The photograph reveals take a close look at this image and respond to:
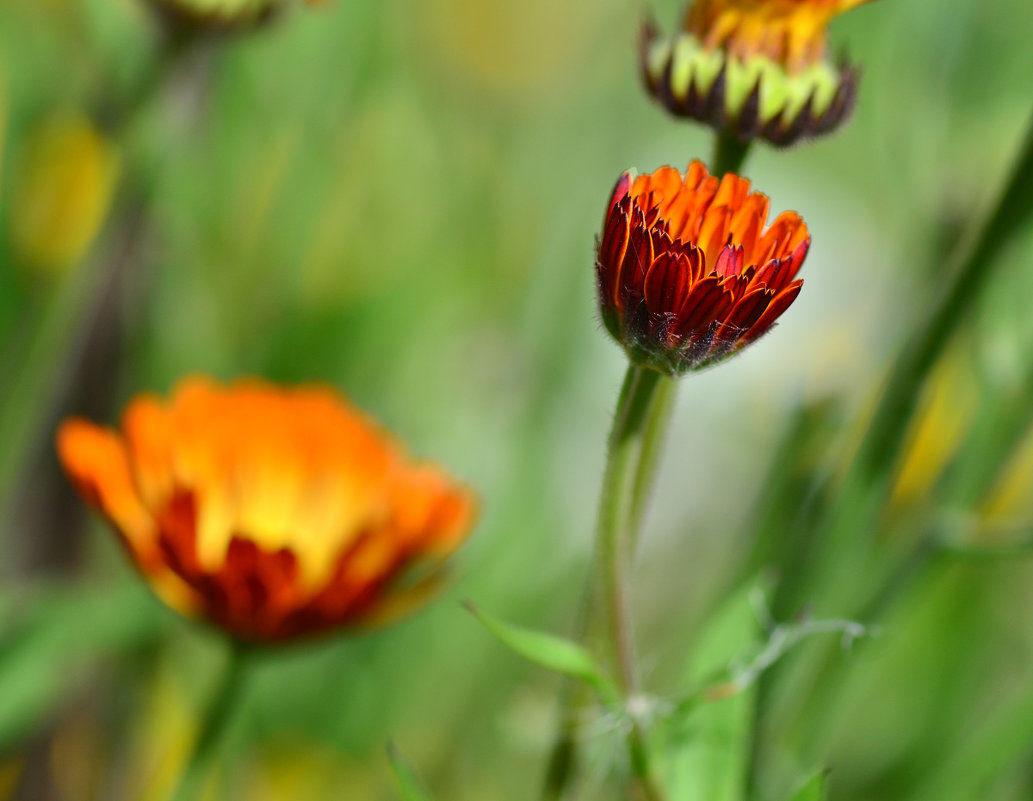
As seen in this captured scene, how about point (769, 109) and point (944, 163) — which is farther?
point (944, 163)

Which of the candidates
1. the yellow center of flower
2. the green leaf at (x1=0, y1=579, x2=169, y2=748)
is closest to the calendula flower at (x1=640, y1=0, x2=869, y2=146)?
the yellow center of flower

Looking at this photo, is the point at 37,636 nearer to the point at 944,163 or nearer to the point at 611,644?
the point at 611,644

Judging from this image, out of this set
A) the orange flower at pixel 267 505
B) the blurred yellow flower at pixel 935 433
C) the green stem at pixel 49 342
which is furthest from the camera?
the blurred yellow flower at pixel 935 433

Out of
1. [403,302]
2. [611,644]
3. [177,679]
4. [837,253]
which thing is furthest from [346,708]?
[837,253]

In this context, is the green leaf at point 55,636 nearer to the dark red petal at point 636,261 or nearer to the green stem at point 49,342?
the green stem at point 49,342

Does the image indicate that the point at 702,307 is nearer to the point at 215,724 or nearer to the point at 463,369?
the point at 215,724

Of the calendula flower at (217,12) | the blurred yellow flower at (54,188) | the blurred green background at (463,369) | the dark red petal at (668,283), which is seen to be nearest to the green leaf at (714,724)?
the blurred green background at (463,369)

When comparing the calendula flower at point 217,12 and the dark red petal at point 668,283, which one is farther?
the calendula flower at point 217,12
